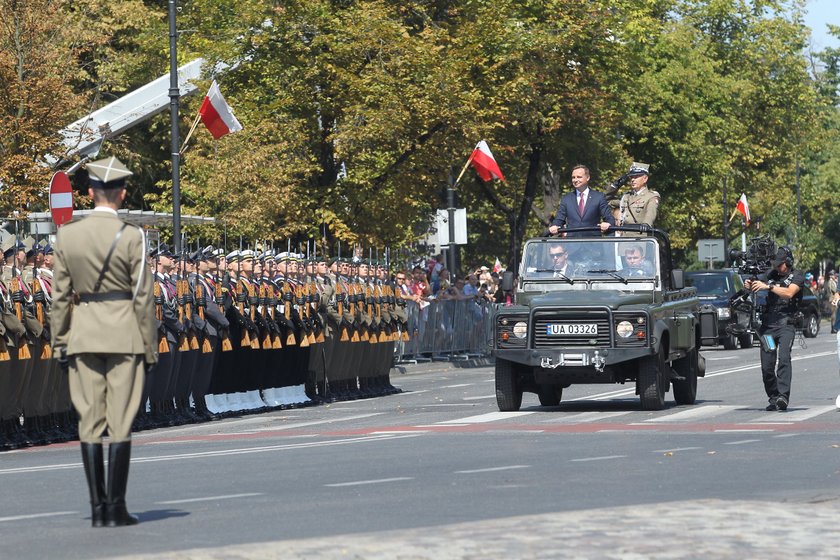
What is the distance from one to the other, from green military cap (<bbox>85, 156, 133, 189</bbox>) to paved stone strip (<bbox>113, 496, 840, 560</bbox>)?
262cm

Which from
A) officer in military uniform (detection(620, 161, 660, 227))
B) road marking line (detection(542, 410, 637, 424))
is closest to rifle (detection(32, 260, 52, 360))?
road marking line (detection(542, 410, 637, 424))

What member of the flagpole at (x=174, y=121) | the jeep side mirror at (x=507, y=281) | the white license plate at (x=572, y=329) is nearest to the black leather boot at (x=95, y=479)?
the white license plate at (x=572, y=329)

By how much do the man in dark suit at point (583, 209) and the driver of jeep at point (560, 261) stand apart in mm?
207

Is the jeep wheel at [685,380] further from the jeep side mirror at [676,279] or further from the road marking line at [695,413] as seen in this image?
the jeep side mirror at [676,279]

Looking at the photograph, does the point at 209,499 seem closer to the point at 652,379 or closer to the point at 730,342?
the point at 652,379

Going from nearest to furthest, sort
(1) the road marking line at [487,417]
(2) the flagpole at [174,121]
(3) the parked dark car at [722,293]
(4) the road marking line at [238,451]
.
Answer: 1. (4) the road marking line at [238,451]
2. (1) the road marking line at [487,417]
3. (2) the flagpole at [174,121]
4. (3) the parked dark car at [722,293]

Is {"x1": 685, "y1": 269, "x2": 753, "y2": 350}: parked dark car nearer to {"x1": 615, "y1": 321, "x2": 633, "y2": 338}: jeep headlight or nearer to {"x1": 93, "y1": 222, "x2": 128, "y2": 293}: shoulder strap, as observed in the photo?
{"x1": 615, "y1": 321, "x2": 633, "y2": 338}: jeep headlight

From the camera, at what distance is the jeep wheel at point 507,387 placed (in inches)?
848

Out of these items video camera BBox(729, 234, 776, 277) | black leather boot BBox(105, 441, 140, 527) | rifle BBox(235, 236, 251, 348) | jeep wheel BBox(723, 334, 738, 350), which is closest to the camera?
black leather boot BBox(105, 441, 140, 527)

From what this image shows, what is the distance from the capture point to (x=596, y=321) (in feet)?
68.6

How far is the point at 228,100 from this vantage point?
40188mm

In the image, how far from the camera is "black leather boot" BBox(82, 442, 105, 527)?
1068 centimetres

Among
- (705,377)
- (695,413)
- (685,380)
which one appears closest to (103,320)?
(695,413)

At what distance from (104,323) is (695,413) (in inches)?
444
